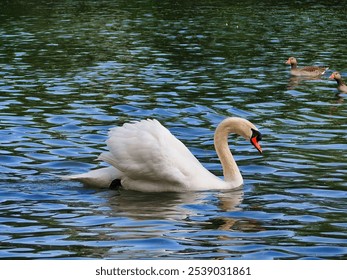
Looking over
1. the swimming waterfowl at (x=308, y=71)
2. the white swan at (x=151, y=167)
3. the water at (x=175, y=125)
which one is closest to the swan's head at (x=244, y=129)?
the white swan at (x=151, y=167)

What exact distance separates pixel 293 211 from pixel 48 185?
3.80 meters

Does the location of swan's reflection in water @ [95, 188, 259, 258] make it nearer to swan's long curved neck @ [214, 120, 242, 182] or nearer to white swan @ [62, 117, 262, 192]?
white swan @ [62, 117, 262, 192]

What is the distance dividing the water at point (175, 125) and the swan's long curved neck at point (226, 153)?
0.31 m

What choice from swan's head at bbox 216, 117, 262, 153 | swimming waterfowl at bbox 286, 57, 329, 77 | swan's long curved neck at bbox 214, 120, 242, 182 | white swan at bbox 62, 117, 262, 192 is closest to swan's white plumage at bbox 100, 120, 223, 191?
white swan at bbox 62, 117, 262, 192

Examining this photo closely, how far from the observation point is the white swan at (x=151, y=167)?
14.8 metres

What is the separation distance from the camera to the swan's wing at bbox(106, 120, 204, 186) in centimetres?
1473

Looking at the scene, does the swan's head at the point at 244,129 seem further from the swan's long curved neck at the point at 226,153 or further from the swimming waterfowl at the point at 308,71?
the swimming waterfowl at the point at 308,71

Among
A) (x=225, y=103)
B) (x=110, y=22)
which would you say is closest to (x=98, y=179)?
(x=225, y=103)

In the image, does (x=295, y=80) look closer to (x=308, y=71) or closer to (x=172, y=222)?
(x=308, y=71)

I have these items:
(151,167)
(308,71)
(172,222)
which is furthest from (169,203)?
(308,71)

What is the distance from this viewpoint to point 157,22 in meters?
41.6

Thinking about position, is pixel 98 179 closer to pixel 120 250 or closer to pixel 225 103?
pixel 120 250

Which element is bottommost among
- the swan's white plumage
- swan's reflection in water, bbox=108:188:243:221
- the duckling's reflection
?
the duckling's reflection

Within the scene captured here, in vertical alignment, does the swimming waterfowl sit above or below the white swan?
below
